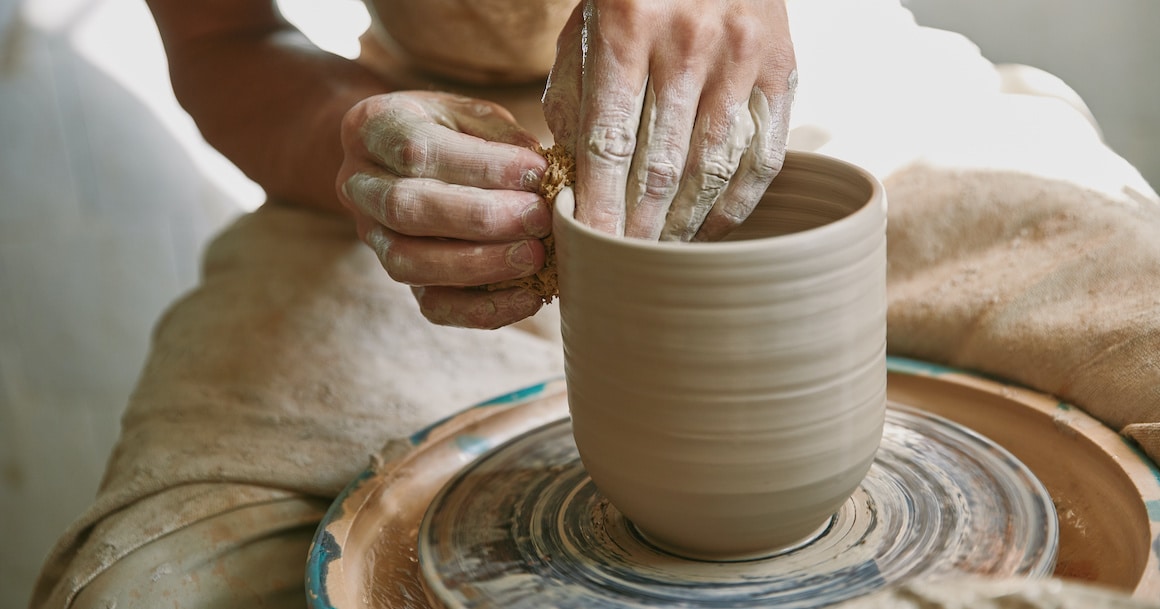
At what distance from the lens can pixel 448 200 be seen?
3.18ft

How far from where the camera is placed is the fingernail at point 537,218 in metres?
0.96

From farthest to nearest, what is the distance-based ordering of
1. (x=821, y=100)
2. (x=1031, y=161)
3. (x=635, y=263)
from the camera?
(x=821, y=100), (x=1031, y=161), (x=635, y=263)

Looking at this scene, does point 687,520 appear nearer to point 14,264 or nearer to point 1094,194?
point 1094,194

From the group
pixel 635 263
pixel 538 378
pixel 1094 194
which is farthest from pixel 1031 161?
pixel 635 263

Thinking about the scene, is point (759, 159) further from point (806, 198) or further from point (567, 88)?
point (567, 88)

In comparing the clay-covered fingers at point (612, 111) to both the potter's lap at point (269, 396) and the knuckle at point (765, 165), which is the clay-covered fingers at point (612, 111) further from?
the potter's lap at point (269, 396)

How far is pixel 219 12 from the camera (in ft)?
5.41

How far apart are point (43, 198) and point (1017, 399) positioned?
3.09 m

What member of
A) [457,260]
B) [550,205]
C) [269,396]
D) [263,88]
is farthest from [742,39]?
[263,88]

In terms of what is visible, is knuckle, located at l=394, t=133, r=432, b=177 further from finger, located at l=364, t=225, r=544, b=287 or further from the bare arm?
the bare arm

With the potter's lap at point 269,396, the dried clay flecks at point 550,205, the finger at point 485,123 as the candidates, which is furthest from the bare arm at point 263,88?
the dried clay flecks at point 550,205

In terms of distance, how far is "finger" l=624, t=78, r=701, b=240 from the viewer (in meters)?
0.93

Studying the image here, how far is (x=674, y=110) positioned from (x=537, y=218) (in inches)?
6.3

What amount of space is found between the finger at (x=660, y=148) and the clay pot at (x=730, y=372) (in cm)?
6
